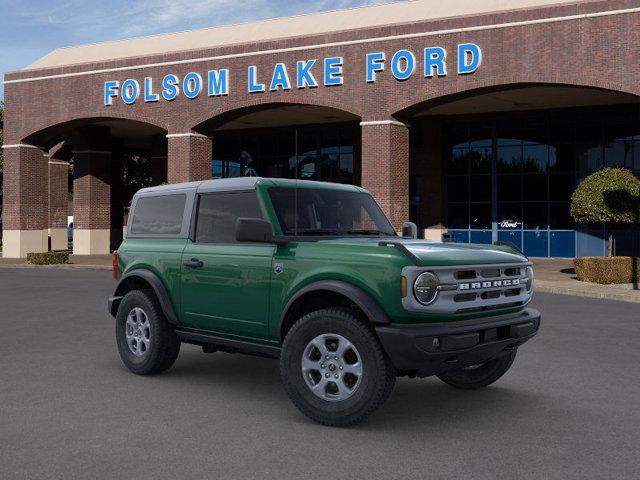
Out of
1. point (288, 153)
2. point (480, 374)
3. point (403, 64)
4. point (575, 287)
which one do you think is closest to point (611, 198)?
point (575, 287)

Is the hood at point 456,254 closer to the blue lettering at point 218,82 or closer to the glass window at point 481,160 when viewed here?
the blue lettering at point 218,82

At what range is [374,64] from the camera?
85.3 ft

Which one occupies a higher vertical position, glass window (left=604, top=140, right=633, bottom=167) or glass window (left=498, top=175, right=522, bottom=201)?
glass window (left=604, top=140, right=633, bottom=167)

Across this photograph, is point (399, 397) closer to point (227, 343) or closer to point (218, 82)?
point (227, 343)

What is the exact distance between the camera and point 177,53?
99.0 ft

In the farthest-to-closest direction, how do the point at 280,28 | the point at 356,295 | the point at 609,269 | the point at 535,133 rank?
the point at 535,133 < the point at 280,28 < the point at 609,269 < the point at 356,295

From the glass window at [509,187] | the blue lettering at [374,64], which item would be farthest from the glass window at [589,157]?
the blue lettering at [374,64]

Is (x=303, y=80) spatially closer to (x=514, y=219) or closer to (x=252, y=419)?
(x=514, y=219)

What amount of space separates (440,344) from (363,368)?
0.63m

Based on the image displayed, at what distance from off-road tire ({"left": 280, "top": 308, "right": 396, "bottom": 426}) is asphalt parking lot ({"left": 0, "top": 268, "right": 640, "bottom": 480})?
14 centimetres

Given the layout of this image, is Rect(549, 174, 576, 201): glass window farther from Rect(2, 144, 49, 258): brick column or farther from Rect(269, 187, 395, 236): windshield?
Rect(269, 187, 395, 236): windshield

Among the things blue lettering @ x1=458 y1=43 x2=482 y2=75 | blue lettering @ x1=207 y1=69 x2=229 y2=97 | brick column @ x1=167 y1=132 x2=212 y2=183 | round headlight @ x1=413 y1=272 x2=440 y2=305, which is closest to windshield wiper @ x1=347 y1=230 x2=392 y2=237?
round headlight @ x1=413 y1=272 x2=440 y2=305

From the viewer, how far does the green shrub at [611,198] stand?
2206cm

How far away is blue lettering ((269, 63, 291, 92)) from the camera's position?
27625mm
